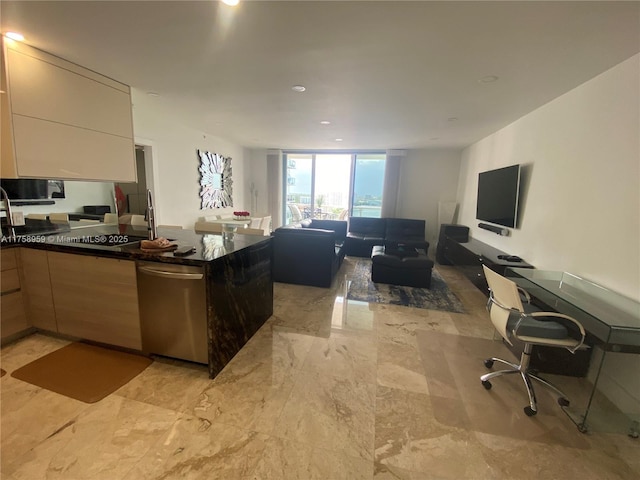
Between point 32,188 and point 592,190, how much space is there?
534cm

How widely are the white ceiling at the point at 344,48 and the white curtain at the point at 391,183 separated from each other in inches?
121

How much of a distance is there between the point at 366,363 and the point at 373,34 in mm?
2523

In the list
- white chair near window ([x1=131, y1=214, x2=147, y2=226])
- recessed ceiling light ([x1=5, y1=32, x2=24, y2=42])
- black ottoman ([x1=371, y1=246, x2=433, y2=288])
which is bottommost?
black ottoman ([x1=371, y1=246, x2=433, y2=288])

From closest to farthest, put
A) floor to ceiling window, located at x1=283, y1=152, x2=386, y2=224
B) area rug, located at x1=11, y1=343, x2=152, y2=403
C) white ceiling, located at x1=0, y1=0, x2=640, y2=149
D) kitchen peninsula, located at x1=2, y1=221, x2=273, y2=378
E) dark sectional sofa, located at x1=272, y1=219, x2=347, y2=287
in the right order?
white ceiling, located at x1=0, y1=0, x2=640, y2=149
area rug, located at x1=11, y1=343, x2=152, y2=403
kitchen peninsula, located at x1=2, y1=221, x2=273, y2=378
dark sectional sofa, located at x1=272, y1=219, x2=347, y2=287
floor to ceiling window, located at x1=283, y1=152, x2=386, y2=224

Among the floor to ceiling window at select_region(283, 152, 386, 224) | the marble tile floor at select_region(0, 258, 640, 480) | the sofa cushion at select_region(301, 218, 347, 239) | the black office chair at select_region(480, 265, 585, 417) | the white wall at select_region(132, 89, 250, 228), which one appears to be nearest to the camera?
the marble tile floor at select_region(0, 258, 640, 480)

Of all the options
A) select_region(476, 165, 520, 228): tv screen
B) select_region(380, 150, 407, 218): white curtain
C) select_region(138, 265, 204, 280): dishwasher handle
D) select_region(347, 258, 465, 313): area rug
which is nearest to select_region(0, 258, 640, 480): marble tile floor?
select_region(138, 265, 204, 280): dishwasher handle

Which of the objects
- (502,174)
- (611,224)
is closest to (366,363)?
(611,224)

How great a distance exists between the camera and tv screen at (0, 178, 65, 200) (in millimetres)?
2604

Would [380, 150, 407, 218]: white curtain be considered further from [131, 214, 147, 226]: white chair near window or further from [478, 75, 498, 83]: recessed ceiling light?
[131, 214, 147, 226]: white chair near window

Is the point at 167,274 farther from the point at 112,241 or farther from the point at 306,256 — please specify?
the point at 306,256

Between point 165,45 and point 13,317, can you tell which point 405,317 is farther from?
point 13,317

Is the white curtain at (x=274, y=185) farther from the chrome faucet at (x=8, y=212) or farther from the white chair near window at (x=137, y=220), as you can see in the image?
the chrome faucet at (x=8, y=212)

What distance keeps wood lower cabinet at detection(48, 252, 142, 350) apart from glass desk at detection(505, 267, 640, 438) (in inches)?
128

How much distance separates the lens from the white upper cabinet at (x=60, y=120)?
7.44ft
